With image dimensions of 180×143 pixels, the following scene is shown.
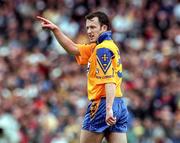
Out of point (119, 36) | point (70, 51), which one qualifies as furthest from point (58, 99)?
point (70, 51)

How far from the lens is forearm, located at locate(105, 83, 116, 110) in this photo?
9.39 m

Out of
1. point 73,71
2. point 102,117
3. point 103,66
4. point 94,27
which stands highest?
point 94,27

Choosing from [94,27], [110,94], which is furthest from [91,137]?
[94,27]

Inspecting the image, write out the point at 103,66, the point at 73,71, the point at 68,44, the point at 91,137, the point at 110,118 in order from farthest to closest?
the point at 73,71, the point at 68,44, the point at 91,137, the point at 103,66, the point at 110,118

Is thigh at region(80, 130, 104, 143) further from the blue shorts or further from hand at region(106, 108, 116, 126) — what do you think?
hand at region(106, 108, 116, 126)

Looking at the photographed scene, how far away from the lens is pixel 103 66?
9516 millimetres

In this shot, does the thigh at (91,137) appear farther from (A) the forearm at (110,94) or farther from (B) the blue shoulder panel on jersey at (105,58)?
(B) the blue shoulder panel on jersey at (105,58)

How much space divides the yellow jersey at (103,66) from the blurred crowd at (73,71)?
236 inches

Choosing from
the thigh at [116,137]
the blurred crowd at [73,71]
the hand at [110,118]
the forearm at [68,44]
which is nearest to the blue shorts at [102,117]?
the thigh at [116,137]

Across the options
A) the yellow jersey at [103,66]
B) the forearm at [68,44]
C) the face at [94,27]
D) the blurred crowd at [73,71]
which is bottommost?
the blurred crowd at [73,71]

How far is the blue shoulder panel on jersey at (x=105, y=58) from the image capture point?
948cm

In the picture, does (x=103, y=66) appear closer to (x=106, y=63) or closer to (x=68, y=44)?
(x=106, y=63)

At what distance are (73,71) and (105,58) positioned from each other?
8.95 m

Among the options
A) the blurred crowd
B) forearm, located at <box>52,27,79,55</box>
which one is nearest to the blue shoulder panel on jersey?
forearm, located at <box>52,27,79,55</box>
